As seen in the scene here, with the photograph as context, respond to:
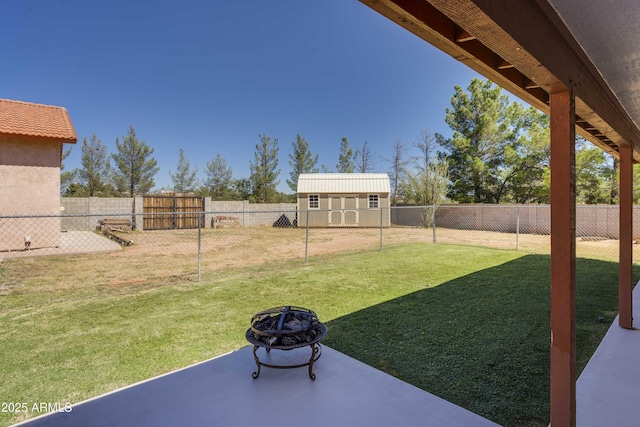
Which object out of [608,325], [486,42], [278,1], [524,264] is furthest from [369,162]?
[486,42]

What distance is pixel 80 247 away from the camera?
8.97 metres

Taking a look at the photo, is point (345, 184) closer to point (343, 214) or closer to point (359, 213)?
point (343, 214)

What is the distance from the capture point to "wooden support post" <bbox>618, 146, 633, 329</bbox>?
3.17 metres

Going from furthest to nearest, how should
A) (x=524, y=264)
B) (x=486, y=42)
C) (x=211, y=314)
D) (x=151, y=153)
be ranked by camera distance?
1. (x=151, y=153)
2. (x=524, y=264)
3. (x=211, y=314)
4. (x=486, y=42)

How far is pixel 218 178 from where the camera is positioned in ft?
90.4

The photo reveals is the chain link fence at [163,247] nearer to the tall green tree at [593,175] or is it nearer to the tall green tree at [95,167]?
the tall green tree at [593,175]

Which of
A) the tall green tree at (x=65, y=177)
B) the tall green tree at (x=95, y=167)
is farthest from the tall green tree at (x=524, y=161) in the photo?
Result: the tall green tree at (x=65, y=177)

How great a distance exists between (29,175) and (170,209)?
852cm

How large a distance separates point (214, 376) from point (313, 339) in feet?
2.72

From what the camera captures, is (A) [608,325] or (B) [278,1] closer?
(A) [608,325]

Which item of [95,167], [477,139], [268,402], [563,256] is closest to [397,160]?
[477,139]

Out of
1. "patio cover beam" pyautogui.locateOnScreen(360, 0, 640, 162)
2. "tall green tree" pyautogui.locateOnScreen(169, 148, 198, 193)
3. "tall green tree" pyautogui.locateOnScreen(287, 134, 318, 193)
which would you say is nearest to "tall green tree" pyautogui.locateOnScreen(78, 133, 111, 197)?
"tall green tree" pyautogui.locateOnScreen(169, 148, 198, 193)

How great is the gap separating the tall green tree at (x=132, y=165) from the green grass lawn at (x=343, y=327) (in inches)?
807

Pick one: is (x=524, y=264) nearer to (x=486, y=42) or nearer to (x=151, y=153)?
(x=486, y=42)
